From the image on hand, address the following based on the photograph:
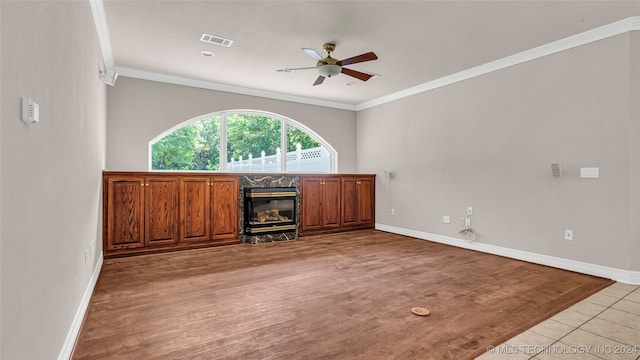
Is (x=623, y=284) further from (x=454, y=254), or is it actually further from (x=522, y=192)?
(x=454, y=254)

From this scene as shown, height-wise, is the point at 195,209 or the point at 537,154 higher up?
the point at 537,154

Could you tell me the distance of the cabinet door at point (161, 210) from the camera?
185 inches

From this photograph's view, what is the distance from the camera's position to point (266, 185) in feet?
18.9

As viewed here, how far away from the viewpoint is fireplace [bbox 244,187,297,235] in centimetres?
552

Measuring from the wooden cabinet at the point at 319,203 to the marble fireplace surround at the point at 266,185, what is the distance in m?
0.12

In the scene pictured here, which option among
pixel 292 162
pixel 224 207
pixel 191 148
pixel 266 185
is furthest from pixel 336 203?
pixel 191 148

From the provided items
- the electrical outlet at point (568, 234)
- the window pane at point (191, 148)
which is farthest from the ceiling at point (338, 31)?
the electrical outlet at point (568, 234)

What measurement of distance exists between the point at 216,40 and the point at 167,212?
99.5 inches

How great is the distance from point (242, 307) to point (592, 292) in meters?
3.26

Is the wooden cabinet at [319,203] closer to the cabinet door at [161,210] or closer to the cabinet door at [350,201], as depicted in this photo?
the cabinet door at [350,201]

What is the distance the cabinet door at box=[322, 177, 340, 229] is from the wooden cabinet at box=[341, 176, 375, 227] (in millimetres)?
145

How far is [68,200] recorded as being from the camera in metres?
2.08

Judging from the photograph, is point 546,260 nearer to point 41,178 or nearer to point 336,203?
point 336,203

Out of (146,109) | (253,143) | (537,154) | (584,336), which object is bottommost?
(584,336)
